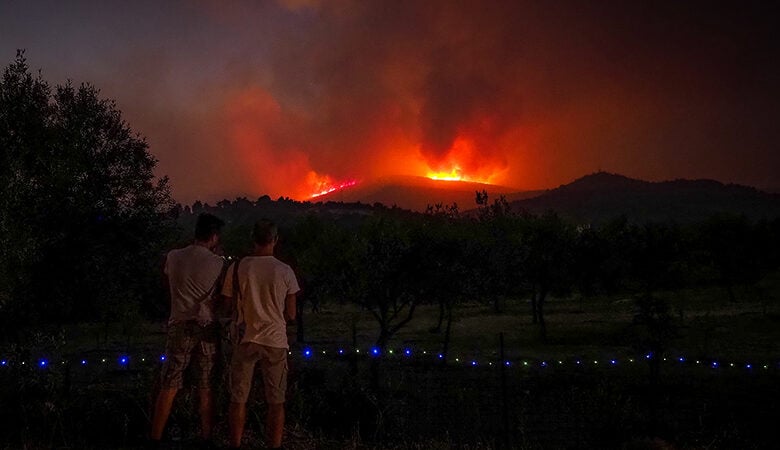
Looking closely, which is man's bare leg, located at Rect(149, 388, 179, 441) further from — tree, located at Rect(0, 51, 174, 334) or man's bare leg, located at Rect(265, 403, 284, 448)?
tree, located at Rect(0, 51, 174, 334)

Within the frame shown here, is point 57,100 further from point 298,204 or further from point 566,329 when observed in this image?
point 298,204

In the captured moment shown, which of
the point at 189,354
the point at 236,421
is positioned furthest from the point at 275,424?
the point at 189,354

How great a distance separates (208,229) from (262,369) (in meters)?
1.53

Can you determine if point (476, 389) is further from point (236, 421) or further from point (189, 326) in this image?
point (189, 326)

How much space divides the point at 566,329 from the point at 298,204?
501 ft

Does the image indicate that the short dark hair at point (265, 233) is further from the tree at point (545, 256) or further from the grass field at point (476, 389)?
the tree at point (545, 256)

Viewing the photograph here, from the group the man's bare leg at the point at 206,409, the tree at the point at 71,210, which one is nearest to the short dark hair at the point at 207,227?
the man's bare leg at the point at 206,409

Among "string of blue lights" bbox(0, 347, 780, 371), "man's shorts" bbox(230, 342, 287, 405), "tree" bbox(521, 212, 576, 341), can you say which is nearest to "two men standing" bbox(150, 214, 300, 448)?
"man's shorts" bbox(230, 342, 287, 405)

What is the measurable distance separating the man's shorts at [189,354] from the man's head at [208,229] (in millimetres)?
838

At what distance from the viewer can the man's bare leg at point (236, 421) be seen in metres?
6.41

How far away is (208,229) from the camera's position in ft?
22.1

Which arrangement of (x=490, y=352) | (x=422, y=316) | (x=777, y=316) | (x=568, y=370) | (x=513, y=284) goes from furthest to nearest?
1. (x=422, y=316)
2. (x=513, y=284)
3. (x=777, y=316)
4. (x=490, y=352)
5. (x=568, y=370)

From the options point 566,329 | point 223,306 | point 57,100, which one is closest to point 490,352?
point 566,329

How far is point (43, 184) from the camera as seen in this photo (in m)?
13.6
